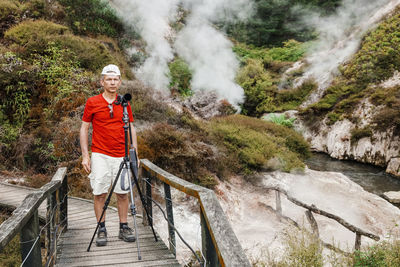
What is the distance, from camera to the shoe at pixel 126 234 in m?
2.98

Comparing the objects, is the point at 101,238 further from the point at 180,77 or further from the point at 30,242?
the point at 180,77

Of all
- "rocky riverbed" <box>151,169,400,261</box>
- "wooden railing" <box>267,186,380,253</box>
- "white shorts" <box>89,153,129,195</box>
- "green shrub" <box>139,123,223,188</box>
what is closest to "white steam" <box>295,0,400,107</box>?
"rocky riverbed" <box>151,169,400,261</box>

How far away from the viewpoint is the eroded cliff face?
1159cm

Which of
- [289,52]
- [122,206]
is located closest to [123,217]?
[122,206]

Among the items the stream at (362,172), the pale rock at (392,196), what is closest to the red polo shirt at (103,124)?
the pale rock at (392,196)

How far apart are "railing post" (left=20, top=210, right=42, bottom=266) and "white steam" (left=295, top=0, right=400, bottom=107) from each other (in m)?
17.4

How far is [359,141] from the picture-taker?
1262 cm

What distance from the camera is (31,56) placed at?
8.33 metres

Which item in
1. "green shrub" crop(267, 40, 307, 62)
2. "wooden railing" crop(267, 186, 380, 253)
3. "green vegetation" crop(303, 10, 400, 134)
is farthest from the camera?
"green shrub" crop(267, 40, 307, 62)

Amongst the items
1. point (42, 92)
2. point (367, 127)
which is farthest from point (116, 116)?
point (367, 127)

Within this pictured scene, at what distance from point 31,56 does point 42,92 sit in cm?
138

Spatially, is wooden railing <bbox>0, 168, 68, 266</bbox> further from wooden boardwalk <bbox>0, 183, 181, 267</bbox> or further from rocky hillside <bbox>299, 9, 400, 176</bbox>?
rocky hillside <bbox>299, 9, 400, 176</bbox>

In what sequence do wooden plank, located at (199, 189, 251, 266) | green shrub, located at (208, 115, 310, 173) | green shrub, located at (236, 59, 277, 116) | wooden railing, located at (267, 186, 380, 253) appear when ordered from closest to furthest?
wooden plank, located at (199, 189, 251, 266) → wooden railing, located at (267, 186, 380, 253) → green shrub, located at (208, 115, 310, 173) → green shrub, located at (236, 59, 277, 116)

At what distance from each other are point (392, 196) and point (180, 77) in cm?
1122
